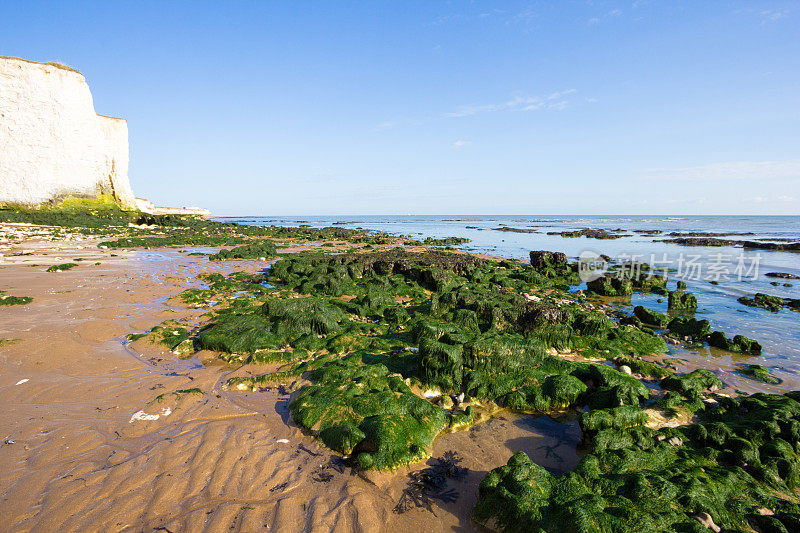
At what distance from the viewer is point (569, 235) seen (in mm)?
44875


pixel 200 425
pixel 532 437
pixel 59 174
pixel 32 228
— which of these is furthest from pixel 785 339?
pixel 59 174

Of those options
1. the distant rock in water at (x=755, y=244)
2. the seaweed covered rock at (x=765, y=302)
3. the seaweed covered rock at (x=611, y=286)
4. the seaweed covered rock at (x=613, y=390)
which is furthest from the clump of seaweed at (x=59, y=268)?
the distant rock in water at (x=755, y=244)

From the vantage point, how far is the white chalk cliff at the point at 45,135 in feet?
114

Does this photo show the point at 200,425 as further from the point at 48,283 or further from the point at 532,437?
the point at 48,283

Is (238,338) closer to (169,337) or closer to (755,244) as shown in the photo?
(169,337)

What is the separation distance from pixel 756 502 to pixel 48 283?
1805 cm

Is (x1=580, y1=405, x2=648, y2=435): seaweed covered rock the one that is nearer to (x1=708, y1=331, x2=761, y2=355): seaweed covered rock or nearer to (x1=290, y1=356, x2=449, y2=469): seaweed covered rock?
(x1=290, y1=356, x2=449, y2=469): seaweed covered rock

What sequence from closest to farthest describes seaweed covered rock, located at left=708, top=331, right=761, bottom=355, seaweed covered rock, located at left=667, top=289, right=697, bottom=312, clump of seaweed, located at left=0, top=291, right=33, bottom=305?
seaweed covered rock, located at left=708, top=331, right=761, bottom=355, clump of seaweed, located at left=0, top=291, right=33, bottom=305, seaweed covered rock, located at left=667, top=289, right=697, bottom=312

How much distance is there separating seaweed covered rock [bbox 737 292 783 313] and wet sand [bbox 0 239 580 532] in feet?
41.7

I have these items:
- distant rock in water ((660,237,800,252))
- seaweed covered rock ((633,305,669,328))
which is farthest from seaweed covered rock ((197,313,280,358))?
distant rock in water ((660,237,800,252))

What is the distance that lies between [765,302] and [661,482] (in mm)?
14085

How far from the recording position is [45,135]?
1426 inches

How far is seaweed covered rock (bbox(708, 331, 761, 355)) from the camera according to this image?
794 centimetres

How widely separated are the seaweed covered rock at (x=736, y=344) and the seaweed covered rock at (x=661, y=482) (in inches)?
163
